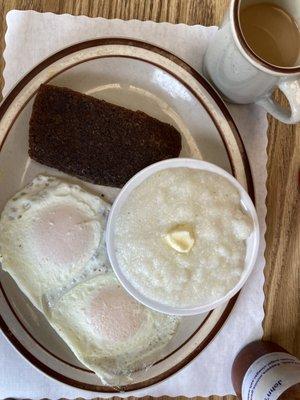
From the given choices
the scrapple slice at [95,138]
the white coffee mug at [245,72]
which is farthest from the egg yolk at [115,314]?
the white coffee mug at [245,72]

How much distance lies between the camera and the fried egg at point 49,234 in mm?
1048

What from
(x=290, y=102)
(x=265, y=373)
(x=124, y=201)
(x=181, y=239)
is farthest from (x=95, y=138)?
(x=265, y=373)

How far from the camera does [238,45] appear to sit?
0.92 metres

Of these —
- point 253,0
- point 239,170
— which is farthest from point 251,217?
point 253,0

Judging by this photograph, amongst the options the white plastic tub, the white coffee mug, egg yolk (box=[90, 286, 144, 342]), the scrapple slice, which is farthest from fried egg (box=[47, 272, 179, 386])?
the white coffee mug

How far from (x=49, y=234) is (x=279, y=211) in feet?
1.58

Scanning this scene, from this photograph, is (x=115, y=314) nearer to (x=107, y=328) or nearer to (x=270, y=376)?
(x=107, y=328)

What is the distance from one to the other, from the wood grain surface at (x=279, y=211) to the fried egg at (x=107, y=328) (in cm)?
20

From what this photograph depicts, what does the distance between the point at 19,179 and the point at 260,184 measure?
0.49 meters

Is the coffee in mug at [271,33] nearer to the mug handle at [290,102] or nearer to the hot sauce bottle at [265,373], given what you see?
the mug handle at [290,102]

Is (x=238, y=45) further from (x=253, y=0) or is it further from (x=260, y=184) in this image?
(x=260, y=184)

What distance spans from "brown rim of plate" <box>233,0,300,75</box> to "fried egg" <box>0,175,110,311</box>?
1.30 ft

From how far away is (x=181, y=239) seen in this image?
3.08 feet

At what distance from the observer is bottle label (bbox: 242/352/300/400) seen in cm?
100
